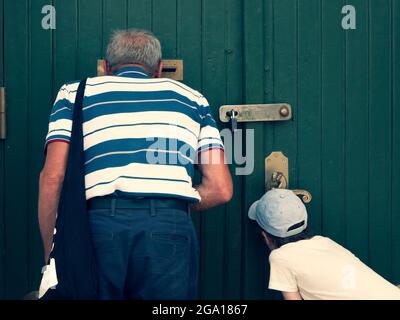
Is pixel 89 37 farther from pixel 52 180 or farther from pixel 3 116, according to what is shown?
pixel 52 180

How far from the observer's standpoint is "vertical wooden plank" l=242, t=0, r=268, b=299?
2926 millimetres

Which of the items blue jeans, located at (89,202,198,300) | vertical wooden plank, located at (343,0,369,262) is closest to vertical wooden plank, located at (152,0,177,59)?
vertical wooden plank, located at (343,0,369,262)

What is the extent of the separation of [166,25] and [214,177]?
37.7 inches

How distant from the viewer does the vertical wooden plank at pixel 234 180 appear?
294cm

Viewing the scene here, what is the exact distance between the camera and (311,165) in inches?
117

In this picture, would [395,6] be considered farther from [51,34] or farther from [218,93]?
[51,34]

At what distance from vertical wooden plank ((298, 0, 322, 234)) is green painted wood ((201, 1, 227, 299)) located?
0.39m

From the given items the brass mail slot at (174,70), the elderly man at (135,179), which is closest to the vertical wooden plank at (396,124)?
the brass mail slot at (174,70)

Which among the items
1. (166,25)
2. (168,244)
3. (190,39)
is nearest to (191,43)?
(190,39)

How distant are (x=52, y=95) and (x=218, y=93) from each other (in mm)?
797

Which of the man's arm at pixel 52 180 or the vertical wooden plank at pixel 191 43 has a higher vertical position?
the vertical wooden plank at pixel 191 43
